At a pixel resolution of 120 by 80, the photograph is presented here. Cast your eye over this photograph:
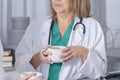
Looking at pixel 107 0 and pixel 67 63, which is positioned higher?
pixel 107 0

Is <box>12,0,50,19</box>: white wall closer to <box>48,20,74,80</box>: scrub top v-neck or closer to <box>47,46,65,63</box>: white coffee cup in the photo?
<box>48,20,74,80</box>: scrub top v-neck

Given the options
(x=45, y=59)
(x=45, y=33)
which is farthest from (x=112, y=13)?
(x=45, y=59)

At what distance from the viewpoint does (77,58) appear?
1186 millimetres

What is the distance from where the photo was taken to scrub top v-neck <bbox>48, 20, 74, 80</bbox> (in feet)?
3.85

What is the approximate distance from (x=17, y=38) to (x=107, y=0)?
2.76ft

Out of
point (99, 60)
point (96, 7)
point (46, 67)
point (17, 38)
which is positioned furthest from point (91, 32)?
point (96, 7)

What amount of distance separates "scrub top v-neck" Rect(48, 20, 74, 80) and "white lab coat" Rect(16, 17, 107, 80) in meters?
0.02

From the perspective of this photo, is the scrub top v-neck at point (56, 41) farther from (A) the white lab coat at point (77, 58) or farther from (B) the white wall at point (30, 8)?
(B) the white wall at point (30, 8)

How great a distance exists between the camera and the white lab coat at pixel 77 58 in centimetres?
116

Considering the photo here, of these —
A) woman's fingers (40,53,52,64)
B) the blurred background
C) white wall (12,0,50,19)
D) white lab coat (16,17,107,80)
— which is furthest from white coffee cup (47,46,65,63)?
white wall (12,0,50,19)

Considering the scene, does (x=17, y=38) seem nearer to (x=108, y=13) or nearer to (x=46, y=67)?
(x=46, y=67)

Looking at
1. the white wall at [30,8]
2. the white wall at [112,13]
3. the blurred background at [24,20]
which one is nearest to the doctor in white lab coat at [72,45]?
the blurred background at [24,20]

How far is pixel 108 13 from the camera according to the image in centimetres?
202

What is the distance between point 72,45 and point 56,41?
81 millimetres
